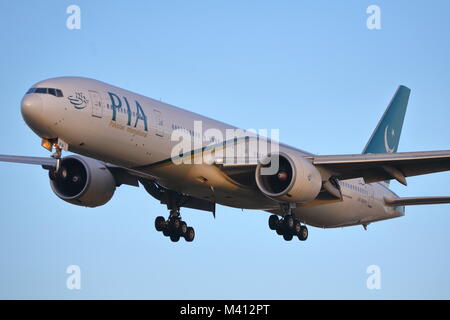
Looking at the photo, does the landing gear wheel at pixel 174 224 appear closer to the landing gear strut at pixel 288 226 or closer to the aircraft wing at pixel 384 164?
the landing gear strut at pixel 288 226

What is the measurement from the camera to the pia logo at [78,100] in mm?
34000

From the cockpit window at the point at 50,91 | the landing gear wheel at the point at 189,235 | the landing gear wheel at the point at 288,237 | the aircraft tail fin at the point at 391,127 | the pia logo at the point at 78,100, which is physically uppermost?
the aircraft tail fin at the point at 391,127

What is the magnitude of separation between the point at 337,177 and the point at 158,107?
924cm

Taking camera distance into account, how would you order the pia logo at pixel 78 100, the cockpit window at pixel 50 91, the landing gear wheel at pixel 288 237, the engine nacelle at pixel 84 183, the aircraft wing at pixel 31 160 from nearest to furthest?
the cockpit window at pixel 50 91, the pia logo at pixel 78 100, the engine nacelle at pixel 84 183, the landing gear wheel at pixel 288 237, the aircraft wing at pixel 31 160

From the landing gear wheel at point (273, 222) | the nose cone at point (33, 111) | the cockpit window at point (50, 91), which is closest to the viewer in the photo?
the nose cone at point (33, 111)

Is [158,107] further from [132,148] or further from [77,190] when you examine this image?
[77,190]

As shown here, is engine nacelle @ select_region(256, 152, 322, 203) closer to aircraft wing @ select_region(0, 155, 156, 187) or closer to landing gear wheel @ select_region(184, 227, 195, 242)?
aircraft wing @ select_region(0, 155, 156, 187)

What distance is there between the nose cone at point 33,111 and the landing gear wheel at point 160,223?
1116cm

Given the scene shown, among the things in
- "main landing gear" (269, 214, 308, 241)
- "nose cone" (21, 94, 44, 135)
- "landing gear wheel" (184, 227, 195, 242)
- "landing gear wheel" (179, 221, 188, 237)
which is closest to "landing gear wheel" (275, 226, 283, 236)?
"main landing gear" (269, 214, 308, 241)

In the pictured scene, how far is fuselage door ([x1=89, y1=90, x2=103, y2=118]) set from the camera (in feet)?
113

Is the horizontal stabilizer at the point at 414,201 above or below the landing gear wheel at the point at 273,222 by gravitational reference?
above

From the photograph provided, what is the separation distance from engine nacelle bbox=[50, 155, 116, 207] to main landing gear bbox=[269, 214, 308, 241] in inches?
306

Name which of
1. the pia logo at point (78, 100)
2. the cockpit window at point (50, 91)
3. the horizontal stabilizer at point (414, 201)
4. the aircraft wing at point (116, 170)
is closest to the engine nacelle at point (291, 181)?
the aircraft wing at point (116, 170)
